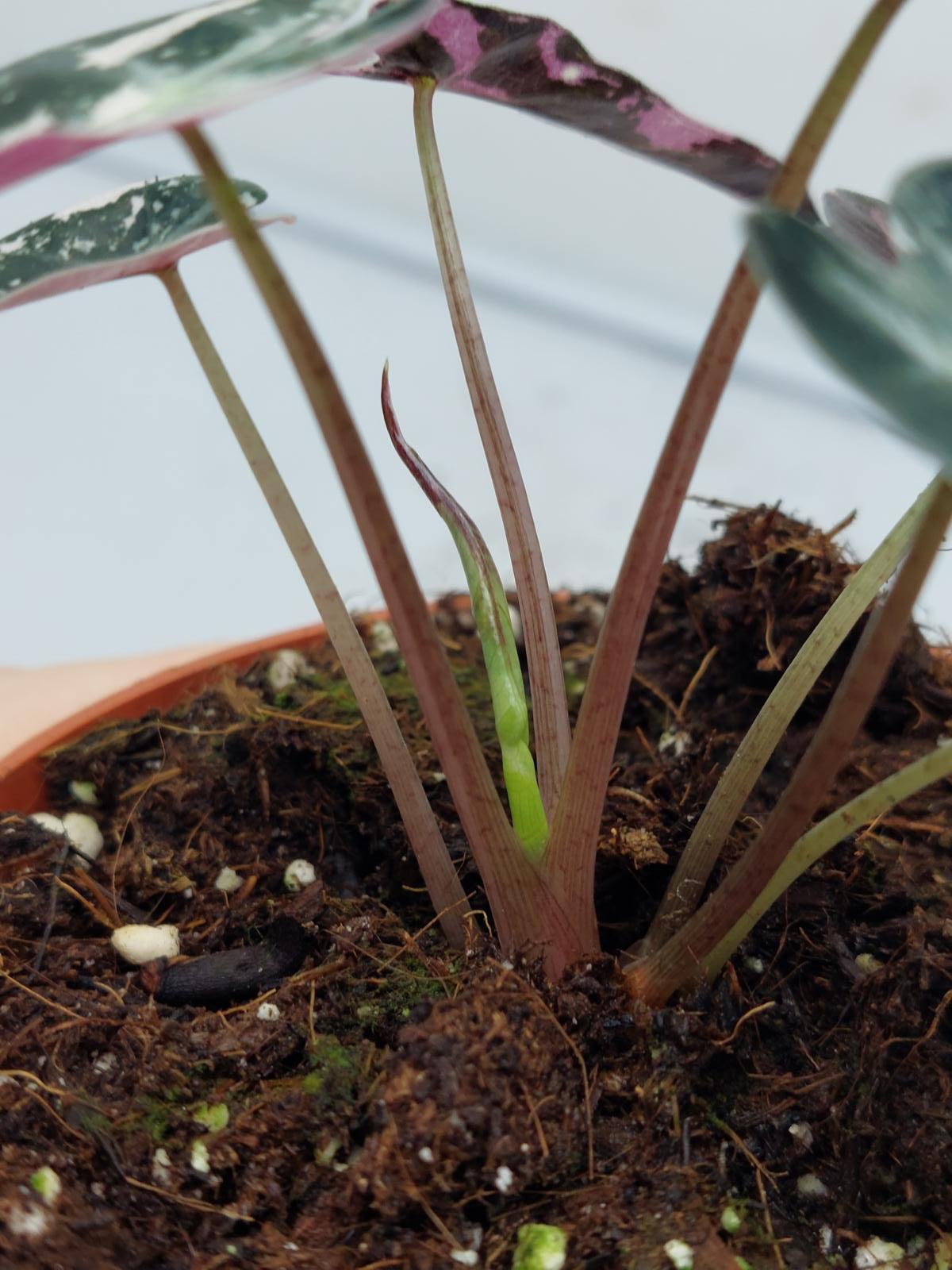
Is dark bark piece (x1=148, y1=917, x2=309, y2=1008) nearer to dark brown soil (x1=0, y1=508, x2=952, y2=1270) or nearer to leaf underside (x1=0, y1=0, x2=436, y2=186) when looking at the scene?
dark brown soil (x1=0, y1=508, x2=952, y2=1270)

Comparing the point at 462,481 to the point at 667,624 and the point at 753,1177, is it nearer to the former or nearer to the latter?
the point at 667,624

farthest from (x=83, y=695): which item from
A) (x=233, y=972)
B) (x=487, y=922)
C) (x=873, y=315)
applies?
(x=873, y=315)

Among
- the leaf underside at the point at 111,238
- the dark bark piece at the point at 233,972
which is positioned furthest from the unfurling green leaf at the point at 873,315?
the dark bark piece at the point at 233,972

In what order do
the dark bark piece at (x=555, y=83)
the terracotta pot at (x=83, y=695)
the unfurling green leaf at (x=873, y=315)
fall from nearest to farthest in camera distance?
the unfurling green leaf at (x=873, y=315), the dark bark piece at (x=555, y=83), the terracotta pot at (x=83, y=695)

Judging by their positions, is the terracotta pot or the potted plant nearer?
the potted plant

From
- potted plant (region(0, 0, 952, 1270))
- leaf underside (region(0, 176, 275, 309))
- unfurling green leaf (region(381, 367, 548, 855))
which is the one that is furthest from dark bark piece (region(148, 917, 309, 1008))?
leaf underside (region(0, 176, 275, 309))

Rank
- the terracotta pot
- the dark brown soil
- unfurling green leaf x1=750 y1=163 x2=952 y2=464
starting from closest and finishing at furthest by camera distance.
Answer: unfurling green leaf x1=750 y1=163 x2=952 y2=464 < the dark brown soil < the terracotta pot

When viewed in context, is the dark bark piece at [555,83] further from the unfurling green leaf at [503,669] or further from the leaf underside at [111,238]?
the unfurling green leaf at [503,669]

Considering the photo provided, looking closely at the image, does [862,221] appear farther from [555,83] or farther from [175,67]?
[175,67]

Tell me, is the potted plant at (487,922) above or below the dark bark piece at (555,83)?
below
